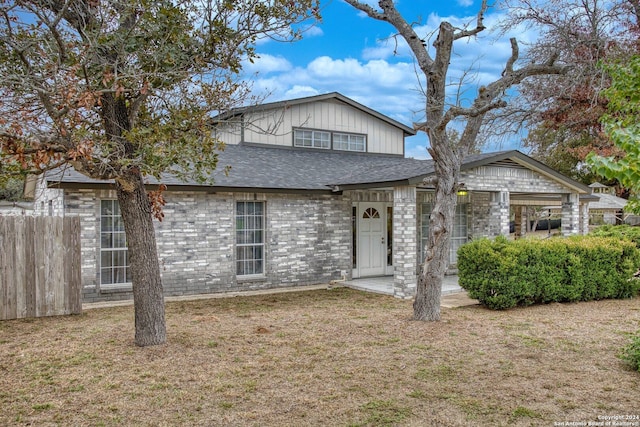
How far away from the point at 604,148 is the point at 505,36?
6683 millimetres

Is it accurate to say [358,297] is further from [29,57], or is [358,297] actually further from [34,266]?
[29,57]

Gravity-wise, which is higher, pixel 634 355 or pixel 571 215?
pixel 571 215

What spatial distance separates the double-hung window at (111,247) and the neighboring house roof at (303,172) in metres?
0.91

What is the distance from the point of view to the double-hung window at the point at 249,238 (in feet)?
39.7

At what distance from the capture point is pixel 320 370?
19.3 feet

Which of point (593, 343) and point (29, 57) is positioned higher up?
point (29, 57)

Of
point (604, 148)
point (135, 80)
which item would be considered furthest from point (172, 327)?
point (604, 148)

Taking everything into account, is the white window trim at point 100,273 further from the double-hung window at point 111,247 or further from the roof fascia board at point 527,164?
the roof fascia board at point 527,164

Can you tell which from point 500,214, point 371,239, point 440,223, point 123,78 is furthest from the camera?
point 371,239

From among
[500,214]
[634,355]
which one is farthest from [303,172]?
[634,355]

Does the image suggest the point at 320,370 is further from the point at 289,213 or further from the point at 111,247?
the point at 289,213

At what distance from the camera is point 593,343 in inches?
281

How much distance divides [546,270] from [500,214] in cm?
272

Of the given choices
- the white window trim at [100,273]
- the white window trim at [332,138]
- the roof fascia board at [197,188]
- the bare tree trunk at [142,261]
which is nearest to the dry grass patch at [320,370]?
the bare tree trunk at [142,261]
